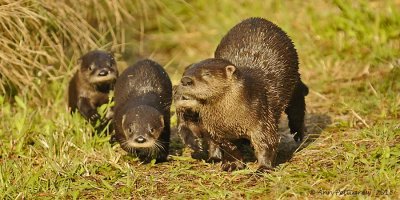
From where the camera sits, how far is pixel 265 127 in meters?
4.67

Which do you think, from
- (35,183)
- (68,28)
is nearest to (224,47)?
(35,183)

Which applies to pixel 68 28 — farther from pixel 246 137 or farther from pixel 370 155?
pixel 370 155

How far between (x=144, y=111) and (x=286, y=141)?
3.46 feet

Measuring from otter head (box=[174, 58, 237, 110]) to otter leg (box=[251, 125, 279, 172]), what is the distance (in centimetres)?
35

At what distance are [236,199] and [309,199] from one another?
1.29 ft

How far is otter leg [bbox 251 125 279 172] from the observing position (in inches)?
183

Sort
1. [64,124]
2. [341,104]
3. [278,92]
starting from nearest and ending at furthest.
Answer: [278,92], [64,124], [341,104]

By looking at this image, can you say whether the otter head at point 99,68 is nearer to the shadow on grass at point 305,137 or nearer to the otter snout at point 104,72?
the otter snout at point 104,72

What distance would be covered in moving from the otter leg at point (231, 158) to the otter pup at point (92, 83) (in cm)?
134

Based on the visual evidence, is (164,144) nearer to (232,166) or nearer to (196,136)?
(196,136)

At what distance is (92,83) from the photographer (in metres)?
5.97

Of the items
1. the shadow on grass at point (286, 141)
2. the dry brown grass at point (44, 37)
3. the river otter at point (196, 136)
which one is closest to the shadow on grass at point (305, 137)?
the shadow on grass at point (286, 141)

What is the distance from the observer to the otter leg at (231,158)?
4.78 meters

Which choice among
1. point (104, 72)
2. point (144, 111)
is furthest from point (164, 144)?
point (104, 72)
